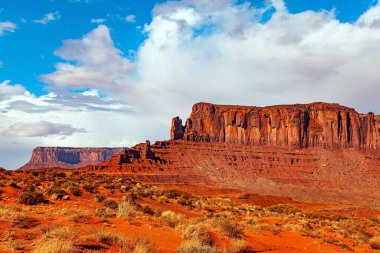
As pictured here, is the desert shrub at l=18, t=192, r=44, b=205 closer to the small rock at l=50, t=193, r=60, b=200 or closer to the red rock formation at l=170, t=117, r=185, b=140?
the small rock at l=50, t=193, r=60, b=200

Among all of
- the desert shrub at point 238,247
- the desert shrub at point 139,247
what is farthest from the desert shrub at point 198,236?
the desert shrub at point 139,247

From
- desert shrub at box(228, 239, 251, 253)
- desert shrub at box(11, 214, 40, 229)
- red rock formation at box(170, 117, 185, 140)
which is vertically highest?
red rock formation at box(170, 117, 185, 140)

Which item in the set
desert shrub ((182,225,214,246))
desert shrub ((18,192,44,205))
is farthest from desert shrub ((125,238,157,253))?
desert shrub ((18,192,44,205))

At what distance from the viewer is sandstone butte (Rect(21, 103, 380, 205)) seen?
102688mm

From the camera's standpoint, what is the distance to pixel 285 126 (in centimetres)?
13625

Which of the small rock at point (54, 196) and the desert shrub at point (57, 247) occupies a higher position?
the desert shrub at point (57, 247)

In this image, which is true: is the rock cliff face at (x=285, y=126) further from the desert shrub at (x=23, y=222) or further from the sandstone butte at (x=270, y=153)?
the desert shrub at (x=23, y=222)

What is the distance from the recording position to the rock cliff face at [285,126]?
133750mm

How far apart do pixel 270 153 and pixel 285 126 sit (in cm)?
1463

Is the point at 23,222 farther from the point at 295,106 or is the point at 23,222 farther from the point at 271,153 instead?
the point at 295,106

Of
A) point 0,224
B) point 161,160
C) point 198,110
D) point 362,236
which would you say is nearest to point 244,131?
point 198,110

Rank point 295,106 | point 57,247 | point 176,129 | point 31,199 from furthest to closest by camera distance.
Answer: point 295,106, point 176,129, point 31,199, point 57,247

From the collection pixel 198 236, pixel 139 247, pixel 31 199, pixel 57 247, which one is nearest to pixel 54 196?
pixel 31 199

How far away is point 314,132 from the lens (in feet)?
Answer: 443
